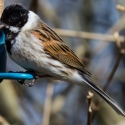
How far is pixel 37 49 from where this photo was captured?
169 inches

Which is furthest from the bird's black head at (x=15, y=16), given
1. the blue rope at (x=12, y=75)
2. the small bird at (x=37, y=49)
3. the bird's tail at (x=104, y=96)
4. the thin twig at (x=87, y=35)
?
the thin twig at (x=87, y=35)

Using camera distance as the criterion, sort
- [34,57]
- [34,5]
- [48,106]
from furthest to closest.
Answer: [34,5] → [48,106] → [34,57]

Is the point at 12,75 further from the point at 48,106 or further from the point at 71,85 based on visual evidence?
the point at 71,85

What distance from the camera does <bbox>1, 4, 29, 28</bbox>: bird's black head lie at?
4.16m

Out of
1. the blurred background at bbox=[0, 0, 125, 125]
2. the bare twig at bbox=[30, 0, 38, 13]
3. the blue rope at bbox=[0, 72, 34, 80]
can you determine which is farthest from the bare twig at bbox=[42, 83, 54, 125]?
the blue rope at bbox=[0, 72, 34, 80]

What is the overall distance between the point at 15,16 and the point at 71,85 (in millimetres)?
1822

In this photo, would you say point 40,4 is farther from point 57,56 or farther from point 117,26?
point 57,56

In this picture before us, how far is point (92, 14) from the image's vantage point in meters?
6.12

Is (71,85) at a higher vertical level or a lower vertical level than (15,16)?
lower

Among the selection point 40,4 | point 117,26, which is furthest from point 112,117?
point 40,4

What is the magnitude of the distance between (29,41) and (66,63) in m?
0.44

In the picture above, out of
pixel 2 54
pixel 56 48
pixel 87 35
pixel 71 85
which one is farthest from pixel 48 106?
pixel 2 54

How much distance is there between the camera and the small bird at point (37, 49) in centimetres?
417

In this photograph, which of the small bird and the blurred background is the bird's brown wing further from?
the blurred background
